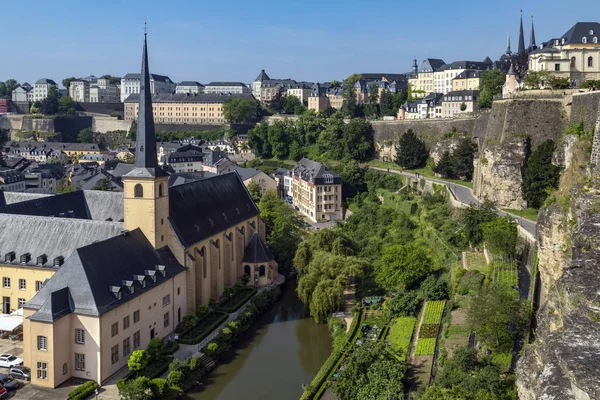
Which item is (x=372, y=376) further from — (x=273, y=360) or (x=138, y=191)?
(x=138, y=191)

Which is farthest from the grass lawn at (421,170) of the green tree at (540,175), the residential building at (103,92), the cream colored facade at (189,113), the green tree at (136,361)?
the residential building at (103,92)

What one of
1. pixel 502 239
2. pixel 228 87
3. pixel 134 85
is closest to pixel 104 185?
pixel 502 239

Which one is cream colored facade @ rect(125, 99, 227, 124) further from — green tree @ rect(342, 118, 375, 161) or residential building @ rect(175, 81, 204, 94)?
green tree @ rect(342, 118, 375, 161)

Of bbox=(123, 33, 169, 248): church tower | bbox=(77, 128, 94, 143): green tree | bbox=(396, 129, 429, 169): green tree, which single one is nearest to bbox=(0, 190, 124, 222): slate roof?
bbox=(123, 33, 169, 248): church tower

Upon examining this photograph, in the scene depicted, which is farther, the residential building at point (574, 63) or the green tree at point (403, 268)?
the residential building at point (574, 63)

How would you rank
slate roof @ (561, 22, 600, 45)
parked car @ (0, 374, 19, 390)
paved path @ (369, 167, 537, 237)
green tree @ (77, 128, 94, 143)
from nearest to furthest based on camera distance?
1. parked car @ (0, 374, 19, 390)
2. paved path @ (369, 167, 537, 237)
3. slate roof @ (561, 22, 600, 45)
4. green tree @ (77, 128, 94, 143)

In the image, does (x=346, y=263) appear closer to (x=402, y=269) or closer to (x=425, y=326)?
(x=402, y=269)

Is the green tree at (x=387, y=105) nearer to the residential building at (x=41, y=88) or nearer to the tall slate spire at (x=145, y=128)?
the tall slate spire at (x=145, y=128)
